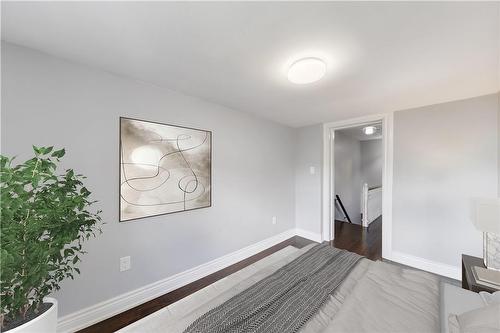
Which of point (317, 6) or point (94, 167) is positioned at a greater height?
point (317, 6)

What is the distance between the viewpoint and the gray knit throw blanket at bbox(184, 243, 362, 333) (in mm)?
927

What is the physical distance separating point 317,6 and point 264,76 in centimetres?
73

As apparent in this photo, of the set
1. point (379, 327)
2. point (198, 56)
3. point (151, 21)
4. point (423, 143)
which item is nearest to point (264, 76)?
point (198, 56)

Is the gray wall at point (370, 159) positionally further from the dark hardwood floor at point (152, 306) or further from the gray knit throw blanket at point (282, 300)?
the gray knit throw blanket at point (282, 300)

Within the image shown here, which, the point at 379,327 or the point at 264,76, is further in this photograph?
the point at 264,76

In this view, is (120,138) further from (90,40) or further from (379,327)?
(379,327)

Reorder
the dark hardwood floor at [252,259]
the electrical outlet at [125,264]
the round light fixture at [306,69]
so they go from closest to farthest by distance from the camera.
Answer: the round light fixture at [306,69]
the dark hardwood floor at [252,259]
the electrical outlet at [125,264]

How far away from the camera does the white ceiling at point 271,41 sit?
105 centimetres

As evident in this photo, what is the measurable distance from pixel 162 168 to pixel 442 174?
315 cm

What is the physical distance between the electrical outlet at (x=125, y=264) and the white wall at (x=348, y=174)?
4357 mm

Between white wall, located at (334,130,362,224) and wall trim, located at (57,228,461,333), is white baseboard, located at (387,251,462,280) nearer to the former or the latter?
wall trim, located at (57,228,461,333)

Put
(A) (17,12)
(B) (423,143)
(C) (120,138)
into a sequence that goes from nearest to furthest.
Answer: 1. (A) (17,12)
2. (C) (120,138)
3. (B) (423,143)

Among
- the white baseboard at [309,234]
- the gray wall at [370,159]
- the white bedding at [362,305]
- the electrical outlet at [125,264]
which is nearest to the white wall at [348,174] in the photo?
the gray wall at [370,159]

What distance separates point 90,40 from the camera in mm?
1251
